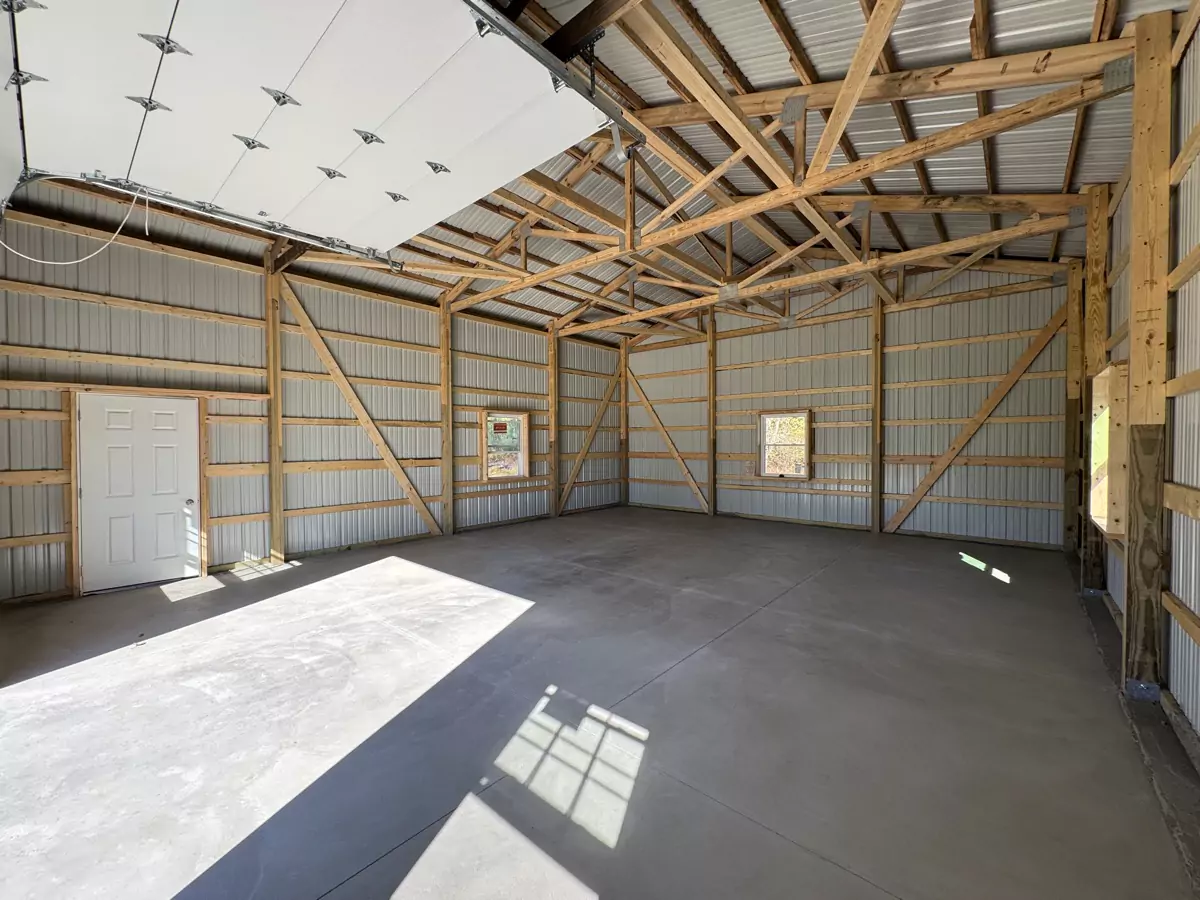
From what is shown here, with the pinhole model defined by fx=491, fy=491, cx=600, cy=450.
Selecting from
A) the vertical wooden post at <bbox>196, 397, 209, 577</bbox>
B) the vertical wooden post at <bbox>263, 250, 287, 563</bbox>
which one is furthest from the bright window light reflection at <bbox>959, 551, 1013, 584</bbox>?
the vertical wooden post at <bbox>196, 397, 209, 577</bbox>

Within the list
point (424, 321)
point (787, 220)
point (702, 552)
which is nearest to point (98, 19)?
point (424, 321)

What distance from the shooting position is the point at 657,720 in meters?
2.89

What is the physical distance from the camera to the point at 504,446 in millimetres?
9859

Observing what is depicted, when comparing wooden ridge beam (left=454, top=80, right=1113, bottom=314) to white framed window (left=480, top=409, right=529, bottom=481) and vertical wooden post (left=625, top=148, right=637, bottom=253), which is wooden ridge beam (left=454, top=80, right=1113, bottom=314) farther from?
white framed window (left=480, top=409, right=529, bottom=481)

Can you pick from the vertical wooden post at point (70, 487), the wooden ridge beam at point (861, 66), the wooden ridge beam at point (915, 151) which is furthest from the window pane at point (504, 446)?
the wooden ridge beam at point (861, 66)

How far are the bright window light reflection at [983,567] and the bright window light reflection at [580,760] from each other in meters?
5.50

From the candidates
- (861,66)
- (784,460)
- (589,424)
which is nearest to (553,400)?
(589,424)

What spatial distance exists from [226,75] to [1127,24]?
218 inches

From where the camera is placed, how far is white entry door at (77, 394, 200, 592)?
17.4ft

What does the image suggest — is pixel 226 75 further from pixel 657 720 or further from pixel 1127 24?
pixel 1127 24

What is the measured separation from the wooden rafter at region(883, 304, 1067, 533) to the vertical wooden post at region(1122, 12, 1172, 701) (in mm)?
5203

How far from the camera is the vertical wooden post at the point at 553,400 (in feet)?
35.3

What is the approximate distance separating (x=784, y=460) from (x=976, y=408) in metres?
3.22

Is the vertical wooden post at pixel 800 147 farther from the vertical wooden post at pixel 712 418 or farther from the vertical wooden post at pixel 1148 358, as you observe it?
the vertical wooden post at pixel 712 418
